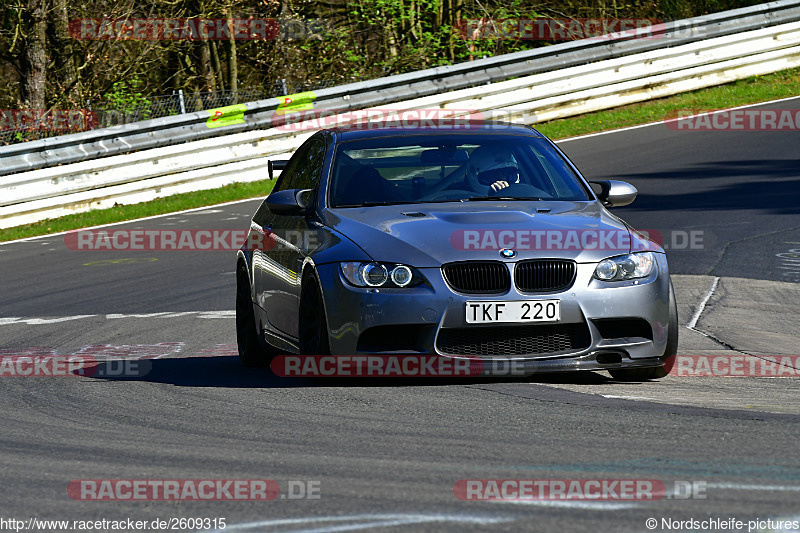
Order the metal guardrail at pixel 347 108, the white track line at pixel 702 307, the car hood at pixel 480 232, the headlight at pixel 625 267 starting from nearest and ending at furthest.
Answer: the car hood at pixel 480 232 → the headlight at pixel 625 267 → the white track line at pixel 702 307 → the metal guardrail at pixel 347 108

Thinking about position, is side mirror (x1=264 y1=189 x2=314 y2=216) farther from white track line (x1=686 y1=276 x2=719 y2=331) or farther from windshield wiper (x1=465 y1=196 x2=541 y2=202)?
white track line (x1=686 y1=276 x2=719 y2=331)

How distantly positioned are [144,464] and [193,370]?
3.32 metres

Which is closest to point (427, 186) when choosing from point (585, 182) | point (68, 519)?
point (585, 182)

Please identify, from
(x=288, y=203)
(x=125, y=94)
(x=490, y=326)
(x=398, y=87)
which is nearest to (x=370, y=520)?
(x=490, y=326)

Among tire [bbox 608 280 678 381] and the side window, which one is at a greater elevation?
the side window

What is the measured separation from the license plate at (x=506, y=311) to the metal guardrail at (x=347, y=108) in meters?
13.0

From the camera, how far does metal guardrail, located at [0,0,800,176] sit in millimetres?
19516

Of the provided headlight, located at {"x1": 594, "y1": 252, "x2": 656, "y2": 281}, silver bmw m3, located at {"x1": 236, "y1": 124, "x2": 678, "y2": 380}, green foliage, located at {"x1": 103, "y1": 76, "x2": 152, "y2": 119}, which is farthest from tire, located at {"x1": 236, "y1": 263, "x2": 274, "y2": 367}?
green foliage, located at {"x1": 103, "y1": 76, "x2": 152, "y2": 119}

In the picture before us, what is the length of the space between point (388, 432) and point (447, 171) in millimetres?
2818

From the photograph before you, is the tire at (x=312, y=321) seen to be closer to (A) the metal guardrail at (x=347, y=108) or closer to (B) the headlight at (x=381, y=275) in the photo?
(B) the headlight at (x=381, y=275)

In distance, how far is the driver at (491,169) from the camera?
8148 mm

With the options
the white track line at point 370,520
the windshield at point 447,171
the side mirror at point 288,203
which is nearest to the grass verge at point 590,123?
the side mirror at point 288,203

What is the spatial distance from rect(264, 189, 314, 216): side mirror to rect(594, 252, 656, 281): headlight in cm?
197

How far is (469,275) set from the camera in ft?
22.8
